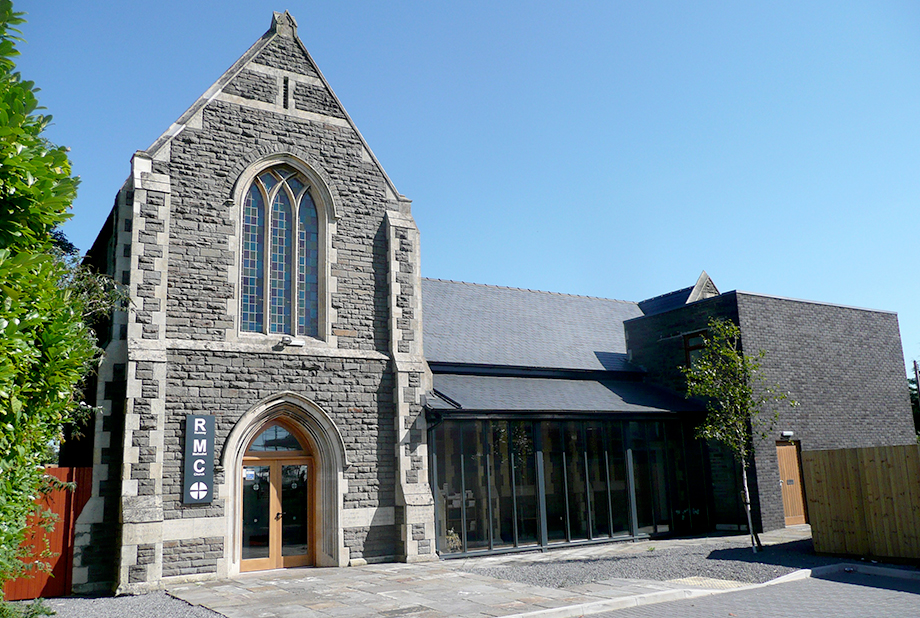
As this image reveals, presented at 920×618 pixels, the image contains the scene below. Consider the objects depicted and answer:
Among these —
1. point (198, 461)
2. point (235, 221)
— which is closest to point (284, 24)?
point (235, 221)

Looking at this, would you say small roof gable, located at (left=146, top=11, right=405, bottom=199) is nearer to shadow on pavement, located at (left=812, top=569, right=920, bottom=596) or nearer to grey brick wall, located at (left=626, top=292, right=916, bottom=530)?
grey brick wall, located at (left=626, top=292, right=916, bottom=530)

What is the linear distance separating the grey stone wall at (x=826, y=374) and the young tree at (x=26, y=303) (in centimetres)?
1626

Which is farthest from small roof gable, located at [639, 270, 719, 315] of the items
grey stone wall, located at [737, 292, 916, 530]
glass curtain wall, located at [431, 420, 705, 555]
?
glass curtain wall, located at [431, 420, 705, 555]

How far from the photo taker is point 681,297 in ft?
75.0

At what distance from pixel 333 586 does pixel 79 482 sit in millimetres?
4671

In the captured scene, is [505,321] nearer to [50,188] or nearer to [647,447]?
[647,447]

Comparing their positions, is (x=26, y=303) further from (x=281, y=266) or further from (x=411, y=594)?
(x=281, y=266)

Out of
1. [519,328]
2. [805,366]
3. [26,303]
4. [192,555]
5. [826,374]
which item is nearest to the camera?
[26,303]

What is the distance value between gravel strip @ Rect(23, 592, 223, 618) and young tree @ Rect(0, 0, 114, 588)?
3.81 metres

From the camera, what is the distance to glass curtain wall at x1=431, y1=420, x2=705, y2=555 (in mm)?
15156

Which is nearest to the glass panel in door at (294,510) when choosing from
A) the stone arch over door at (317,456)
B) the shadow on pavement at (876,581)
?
the stone arch over door at (317,456)

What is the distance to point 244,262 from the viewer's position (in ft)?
46.3

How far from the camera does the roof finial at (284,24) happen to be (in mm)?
15180

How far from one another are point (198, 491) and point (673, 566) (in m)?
8.59
